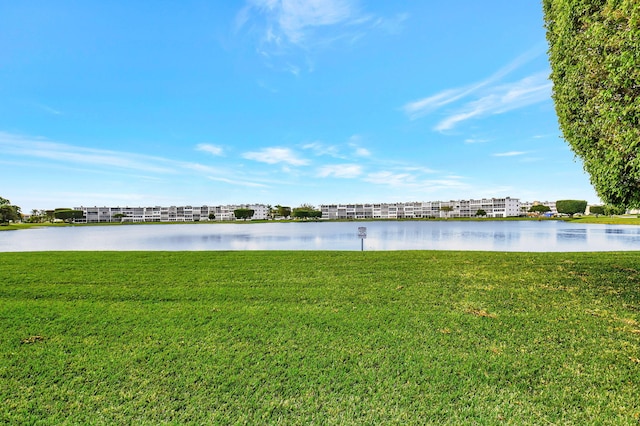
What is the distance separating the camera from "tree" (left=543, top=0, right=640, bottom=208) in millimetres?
4523

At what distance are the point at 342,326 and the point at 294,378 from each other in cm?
150

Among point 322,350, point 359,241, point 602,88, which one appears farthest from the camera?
point 359,241

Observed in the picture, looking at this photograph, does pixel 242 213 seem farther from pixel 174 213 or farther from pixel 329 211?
pixel 174 213

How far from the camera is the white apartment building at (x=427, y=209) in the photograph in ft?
445

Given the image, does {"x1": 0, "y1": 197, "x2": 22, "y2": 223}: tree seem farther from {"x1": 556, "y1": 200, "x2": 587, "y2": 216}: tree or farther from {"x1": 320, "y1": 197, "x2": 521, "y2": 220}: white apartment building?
{"x1": 556, "y1": 200, "x2": 587, "y2": 216}: tree

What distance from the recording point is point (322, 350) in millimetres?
3852

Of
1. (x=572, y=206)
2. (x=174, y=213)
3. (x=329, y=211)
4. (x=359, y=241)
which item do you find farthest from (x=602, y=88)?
(x=174, y=213)

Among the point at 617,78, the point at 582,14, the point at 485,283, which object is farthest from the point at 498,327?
the point at 582,14

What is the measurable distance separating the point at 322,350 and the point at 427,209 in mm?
164808

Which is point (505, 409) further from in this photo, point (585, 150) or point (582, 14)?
point (582, 14)

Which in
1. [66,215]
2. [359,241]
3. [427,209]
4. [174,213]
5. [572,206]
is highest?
[174,213]

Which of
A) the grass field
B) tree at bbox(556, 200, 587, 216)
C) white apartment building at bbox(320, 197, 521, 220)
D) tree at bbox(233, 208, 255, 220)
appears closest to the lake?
the grass field

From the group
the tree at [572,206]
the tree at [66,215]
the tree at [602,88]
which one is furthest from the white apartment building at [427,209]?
the tree at [602,88]

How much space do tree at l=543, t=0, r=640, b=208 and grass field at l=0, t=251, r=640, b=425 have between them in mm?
2346
